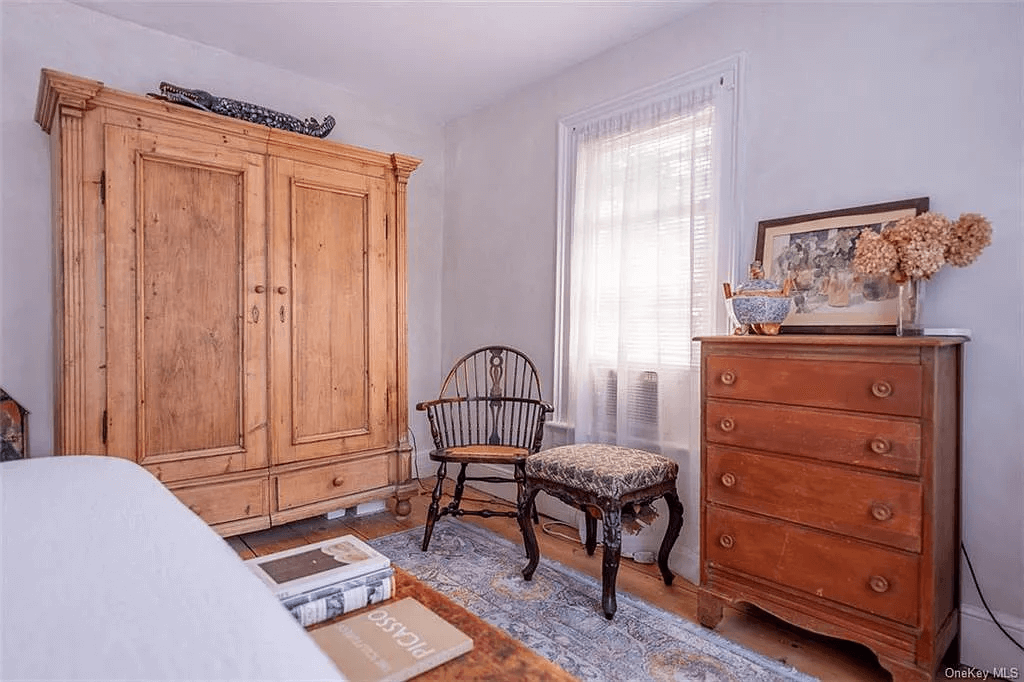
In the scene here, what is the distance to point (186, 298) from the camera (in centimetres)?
243

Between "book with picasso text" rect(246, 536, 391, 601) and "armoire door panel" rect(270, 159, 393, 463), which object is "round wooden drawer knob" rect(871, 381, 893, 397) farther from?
"armoire door panel" rect(270, 159, 393, 463)

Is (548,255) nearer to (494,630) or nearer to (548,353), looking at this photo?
(548,353)

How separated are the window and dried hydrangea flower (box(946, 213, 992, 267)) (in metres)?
Result: 0.80

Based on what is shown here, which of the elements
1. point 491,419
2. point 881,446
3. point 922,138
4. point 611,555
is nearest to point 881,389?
point 881,446

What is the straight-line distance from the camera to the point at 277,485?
2.66m

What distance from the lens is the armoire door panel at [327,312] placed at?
2684 mm

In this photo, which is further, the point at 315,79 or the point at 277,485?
the point at 315,79

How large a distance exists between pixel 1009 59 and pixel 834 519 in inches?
61.6

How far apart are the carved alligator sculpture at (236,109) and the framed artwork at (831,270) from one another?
222cm

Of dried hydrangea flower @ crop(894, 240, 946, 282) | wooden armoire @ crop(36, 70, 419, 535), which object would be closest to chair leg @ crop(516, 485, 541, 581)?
wooden armoire @ crop(36, 70, 419, 535)

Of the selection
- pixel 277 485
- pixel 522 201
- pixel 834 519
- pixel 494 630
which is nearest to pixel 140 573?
pixel 494 630

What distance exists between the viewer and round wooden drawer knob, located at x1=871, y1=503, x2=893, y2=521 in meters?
1.63

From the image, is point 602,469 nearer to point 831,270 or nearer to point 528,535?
point 528,535

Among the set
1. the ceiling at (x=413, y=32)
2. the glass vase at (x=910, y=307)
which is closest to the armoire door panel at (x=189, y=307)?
the ceiling at (x=413, y=32)
